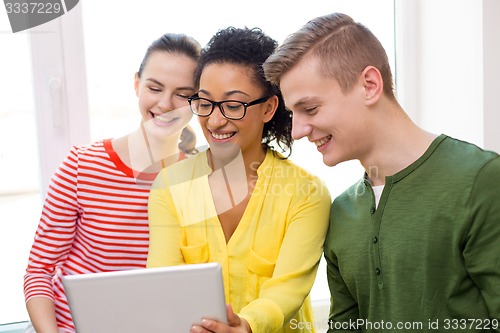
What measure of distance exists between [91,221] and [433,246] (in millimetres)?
833

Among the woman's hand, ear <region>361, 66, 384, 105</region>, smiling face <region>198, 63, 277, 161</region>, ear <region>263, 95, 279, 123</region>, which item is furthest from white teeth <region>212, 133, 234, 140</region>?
the woman's hand

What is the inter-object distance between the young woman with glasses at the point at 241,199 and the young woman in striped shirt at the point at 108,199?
3.3 inches

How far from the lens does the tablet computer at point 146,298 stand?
47.1 inches

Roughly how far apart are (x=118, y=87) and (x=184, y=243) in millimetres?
828

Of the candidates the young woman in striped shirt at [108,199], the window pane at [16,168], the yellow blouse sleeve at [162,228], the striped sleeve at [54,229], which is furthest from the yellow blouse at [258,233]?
the window pane at [16,168]

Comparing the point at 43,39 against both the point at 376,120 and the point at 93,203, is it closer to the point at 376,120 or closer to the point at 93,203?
the point at 93,203

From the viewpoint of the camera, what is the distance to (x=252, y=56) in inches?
61.7

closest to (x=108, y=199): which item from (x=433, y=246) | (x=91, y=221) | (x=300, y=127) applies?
(x=91, y=221)

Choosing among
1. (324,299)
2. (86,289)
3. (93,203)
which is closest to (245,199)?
(93,203)

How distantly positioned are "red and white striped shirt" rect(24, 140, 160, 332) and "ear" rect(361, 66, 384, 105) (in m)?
0.59

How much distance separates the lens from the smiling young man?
1340 mm

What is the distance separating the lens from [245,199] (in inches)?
62.4

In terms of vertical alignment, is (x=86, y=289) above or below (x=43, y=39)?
below

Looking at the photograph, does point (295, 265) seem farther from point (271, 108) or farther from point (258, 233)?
point (271, 108)
